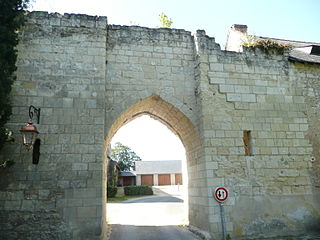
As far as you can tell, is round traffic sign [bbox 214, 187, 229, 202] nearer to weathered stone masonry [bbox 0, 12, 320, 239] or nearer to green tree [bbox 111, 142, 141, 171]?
weathered stone masonry [bbox 0, 12, 320, 239]

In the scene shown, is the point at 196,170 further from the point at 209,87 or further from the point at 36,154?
the point at 36,154

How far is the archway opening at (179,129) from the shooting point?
22.0 ft

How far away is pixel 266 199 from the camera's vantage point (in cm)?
618

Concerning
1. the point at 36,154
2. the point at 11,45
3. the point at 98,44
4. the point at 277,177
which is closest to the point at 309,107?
the point at 277,177

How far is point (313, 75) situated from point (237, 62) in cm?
241

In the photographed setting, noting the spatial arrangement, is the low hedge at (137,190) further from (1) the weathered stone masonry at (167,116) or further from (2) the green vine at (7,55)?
(2) the green vine at (7,55)

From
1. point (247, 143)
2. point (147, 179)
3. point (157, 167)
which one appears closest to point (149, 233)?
point (247, 143)

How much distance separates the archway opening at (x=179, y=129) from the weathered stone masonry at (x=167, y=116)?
0.05m

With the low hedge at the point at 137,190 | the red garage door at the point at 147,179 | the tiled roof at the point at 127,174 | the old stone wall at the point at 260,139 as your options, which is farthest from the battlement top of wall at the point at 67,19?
the red garage door at the point at 147,179

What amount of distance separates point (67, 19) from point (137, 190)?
19797 millimetres

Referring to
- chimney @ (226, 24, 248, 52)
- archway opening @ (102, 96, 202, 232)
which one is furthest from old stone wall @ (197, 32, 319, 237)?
chimney @ (226, 24, 248, 52)

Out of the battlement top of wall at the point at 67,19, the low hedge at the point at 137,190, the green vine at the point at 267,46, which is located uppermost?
the battlement top of wall at the point at 67,19

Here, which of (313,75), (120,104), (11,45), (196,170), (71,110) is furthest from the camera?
(313,75)

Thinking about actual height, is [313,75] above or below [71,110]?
above
